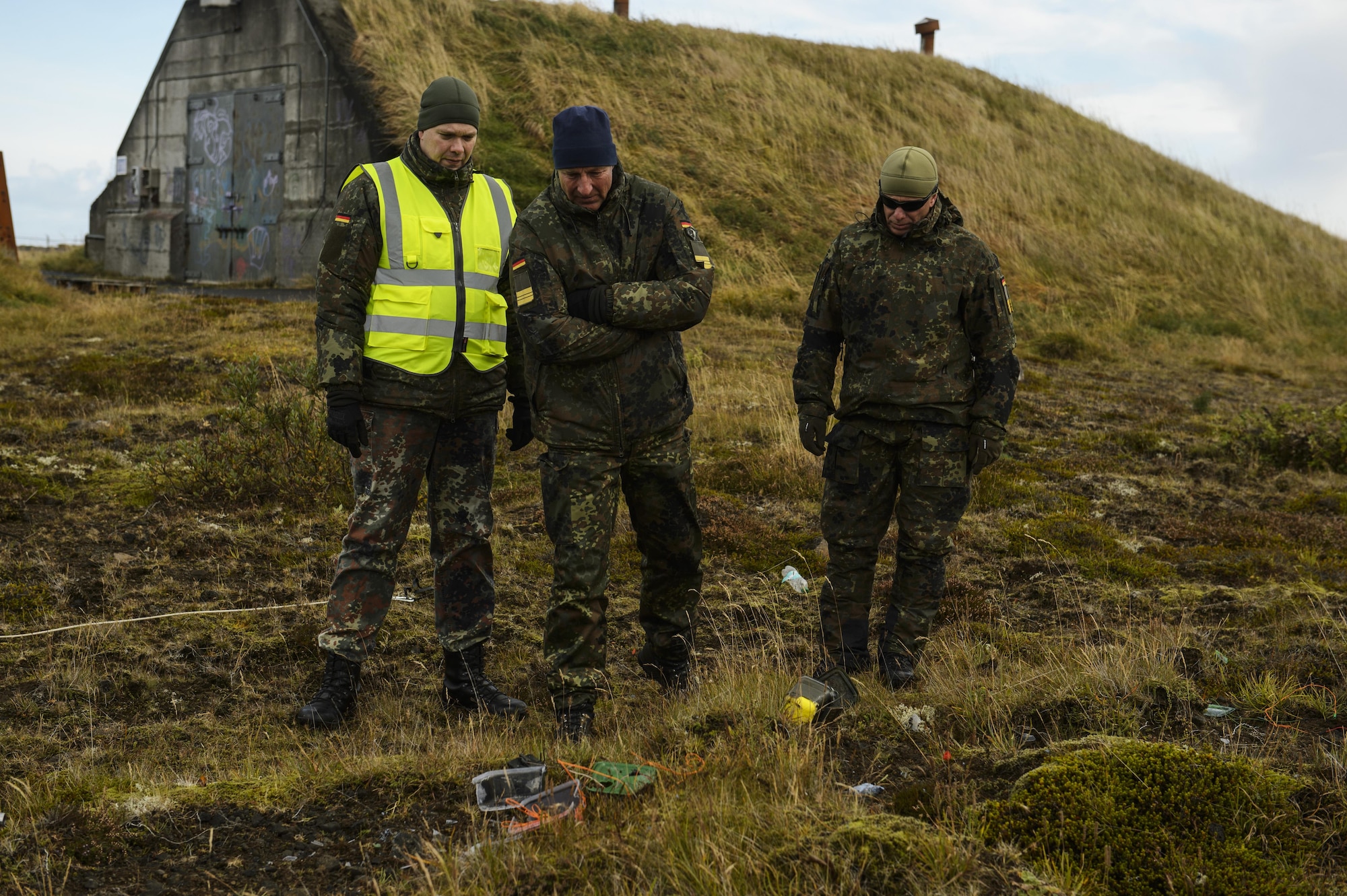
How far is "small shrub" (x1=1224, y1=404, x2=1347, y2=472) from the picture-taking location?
9.40 metres

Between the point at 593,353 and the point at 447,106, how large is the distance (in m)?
1.17

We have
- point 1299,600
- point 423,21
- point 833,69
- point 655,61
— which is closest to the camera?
point 1299,600

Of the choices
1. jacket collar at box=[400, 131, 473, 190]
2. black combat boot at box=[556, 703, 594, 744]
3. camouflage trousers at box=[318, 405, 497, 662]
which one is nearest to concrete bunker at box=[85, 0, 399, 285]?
jacket collar at box=[400, 131, 473, 190]

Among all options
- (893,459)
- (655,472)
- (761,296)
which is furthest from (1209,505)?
(761,296)

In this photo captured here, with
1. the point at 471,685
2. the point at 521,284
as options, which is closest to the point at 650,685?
the point at 471,685

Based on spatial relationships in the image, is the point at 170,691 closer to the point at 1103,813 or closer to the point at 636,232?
the point at 636,232

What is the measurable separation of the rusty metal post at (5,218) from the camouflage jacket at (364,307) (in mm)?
17625

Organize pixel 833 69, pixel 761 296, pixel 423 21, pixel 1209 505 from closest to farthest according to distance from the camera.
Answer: pixel 1209 505 < pixel 761 296 < pixel 423 21 < pixel 833 69

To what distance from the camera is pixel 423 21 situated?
22.0 meters

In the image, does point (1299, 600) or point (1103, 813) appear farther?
point (1299, 600)

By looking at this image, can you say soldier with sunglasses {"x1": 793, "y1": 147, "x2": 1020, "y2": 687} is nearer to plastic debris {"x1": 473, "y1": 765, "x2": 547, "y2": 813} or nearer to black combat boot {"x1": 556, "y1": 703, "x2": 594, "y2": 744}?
black combat boot {"x1": 556, "y1": 703, "x2": 594, "y2": 744}

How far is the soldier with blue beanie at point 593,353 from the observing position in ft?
12.7

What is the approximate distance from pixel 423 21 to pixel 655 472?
67.8 ft

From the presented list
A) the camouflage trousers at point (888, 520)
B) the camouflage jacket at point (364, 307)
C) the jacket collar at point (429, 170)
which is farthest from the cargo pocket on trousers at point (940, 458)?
the jacket collar at point (429, 170)
